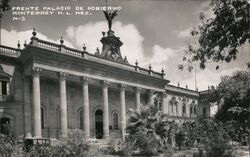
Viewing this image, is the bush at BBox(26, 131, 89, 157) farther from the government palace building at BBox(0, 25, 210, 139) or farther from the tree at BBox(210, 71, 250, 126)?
the tree at BBox(210, 71, 250, 126)

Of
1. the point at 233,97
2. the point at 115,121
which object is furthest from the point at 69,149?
the point at 233,97

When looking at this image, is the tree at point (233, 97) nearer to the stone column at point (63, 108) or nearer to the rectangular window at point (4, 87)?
the stone column at point (63, 108)

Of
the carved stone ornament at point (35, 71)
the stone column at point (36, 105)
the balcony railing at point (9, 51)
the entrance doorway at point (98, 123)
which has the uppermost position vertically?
the balcony railing at point (9, 51)

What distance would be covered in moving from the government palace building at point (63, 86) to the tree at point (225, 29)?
10690mm

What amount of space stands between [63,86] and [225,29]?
657 inches

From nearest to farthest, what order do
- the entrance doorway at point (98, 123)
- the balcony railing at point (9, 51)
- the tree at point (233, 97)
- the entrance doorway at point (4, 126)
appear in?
the entrance doorway at point (4, 126)
the balcony railing at point (9, 51)
the tree at point (233, 97)
the entrance doorway at point (98, 123)

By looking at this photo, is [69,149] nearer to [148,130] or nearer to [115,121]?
[148,130]

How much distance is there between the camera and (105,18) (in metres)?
30.9

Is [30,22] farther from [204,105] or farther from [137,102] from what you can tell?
[204,105]

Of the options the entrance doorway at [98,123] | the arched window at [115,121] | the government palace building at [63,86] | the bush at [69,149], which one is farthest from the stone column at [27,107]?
the arched window at [115,121]

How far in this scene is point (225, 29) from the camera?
431 inches

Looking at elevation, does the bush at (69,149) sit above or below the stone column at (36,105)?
below

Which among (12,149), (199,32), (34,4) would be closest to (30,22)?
(34,4)

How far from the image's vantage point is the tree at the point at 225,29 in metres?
10.5
